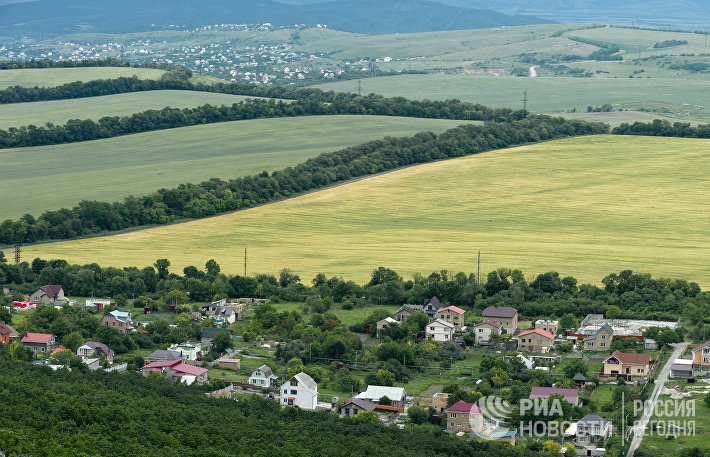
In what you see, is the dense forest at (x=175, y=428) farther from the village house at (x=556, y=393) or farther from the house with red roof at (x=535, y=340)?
the house with red roof at (x=535, y=340)

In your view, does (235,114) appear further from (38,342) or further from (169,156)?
(38,342)

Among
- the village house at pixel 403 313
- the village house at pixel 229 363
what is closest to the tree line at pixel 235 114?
the village house at pixel 403 313

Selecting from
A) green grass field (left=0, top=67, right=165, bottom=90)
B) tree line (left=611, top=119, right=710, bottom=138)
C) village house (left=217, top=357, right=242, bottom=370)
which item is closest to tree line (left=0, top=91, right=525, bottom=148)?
green grass field (left=0, top=67, right=165, bottom=90)

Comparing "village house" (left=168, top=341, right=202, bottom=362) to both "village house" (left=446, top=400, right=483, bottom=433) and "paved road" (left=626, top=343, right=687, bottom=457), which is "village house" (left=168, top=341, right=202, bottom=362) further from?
"paved road" (left=626, top=343, right=687, bottom=457)

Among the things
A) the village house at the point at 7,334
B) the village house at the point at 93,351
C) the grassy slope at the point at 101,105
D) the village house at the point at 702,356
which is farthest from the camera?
the grassy slope at the point at 101,105

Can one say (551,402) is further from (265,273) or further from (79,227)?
(79,227)
